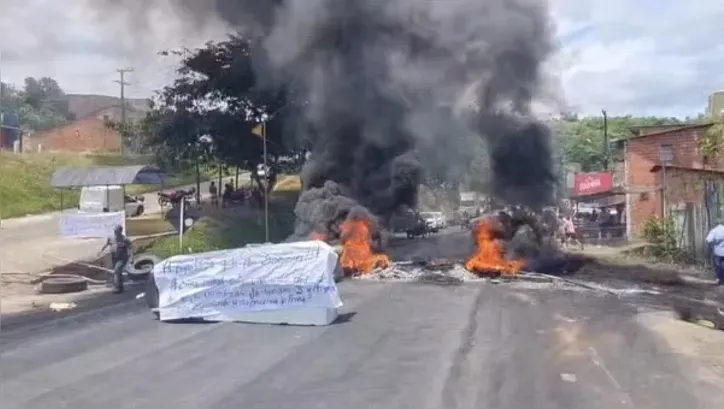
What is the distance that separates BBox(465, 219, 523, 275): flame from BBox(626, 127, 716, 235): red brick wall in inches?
635

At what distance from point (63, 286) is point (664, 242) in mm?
18816

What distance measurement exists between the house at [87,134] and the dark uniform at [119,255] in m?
36.1

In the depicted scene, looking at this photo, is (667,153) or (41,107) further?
(41,107)

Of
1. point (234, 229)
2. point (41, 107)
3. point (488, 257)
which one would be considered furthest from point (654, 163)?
point (41, 107)

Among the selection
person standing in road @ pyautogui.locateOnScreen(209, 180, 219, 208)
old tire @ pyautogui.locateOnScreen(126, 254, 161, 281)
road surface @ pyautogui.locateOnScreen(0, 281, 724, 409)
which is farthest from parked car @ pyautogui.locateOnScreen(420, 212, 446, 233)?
road surface @ pyautogui.locateOnScreen(0, 281, 724, 409)

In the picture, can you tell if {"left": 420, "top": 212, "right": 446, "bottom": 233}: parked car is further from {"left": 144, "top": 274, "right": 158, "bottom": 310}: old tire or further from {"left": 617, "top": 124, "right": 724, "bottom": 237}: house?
{"left": 144, "top": 274, "right": 158, "bottom": 310}: old tire

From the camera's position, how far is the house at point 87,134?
60.8 m

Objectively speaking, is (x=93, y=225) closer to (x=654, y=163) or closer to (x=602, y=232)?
(x=602, y=232)

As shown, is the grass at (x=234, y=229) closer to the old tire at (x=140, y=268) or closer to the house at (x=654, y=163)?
the old tire at (x=140, y=268)

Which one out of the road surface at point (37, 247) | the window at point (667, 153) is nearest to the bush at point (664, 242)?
the window at point (667, 153)

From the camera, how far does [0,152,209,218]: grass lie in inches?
1617

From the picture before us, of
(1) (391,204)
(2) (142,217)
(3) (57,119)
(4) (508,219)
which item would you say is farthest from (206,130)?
(3) (57,119)

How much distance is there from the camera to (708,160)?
37.5m

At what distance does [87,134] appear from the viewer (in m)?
65.6
